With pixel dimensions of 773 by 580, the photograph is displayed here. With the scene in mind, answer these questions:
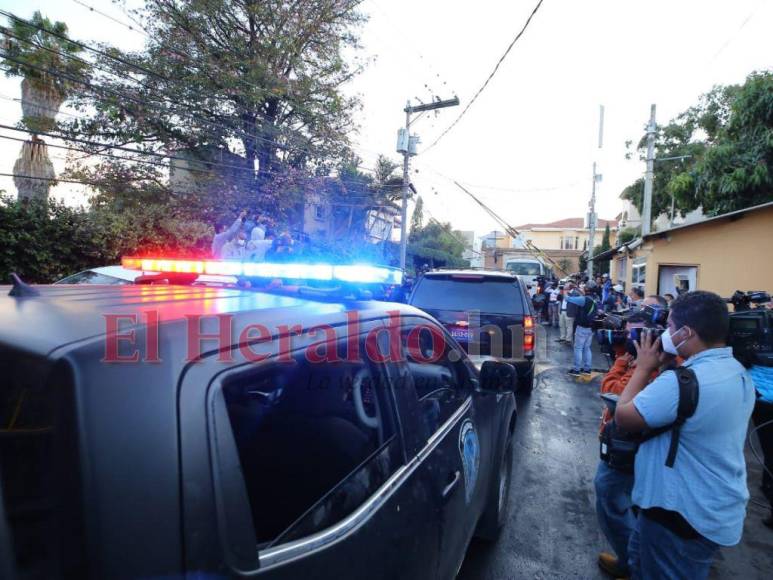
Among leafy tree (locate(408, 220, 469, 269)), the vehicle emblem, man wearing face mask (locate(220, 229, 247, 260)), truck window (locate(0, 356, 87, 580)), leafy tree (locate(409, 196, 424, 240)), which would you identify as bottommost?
the vehicle emblem

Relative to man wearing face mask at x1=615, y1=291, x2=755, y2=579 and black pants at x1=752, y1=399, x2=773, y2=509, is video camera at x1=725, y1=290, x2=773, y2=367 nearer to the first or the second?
black pants at x1=752, y1=399, x2=773, y2=509

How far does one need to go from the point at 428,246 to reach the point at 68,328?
39.1 metres

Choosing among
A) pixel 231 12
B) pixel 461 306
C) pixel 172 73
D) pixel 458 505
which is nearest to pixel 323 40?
pixel 231 12

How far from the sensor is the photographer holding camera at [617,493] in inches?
104

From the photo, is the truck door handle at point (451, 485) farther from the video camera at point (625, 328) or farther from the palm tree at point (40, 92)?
the palm tree at point (40, 92)

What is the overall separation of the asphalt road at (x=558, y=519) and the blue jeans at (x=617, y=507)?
29cm

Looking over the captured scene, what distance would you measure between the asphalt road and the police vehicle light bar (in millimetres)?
1956

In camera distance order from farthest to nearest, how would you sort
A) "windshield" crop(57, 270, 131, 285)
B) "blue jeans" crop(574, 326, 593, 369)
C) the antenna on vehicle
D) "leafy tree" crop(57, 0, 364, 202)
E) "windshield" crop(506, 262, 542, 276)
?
"windshield" crop(506, 262, 542, 276) < "leafy tree" crop(57, 0, 364, 202) < "blue jeans" crop(574, 326, 593, 369) < "windshield" crop(57, 270, 131, 285) < the antenna on vehicle

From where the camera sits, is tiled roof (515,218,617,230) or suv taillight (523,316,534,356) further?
tiled roof (515,218,617,230)

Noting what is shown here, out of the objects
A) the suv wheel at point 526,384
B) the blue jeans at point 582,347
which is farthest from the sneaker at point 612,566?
the blue jeans at point 582,347

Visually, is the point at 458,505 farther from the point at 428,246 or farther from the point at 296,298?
the point at 428,246

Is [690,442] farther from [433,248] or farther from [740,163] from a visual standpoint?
[433,248]

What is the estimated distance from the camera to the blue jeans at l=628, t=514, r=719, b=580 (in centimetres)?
191

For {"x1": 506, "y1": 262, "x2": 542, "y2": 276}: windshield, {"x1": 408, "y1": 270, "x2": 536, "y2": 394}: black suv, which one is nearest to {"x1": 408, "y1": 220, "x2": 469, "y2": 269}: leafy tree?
{"x1": 506, "y1": 262, "x2": 542, "y2": 276}: windshield
